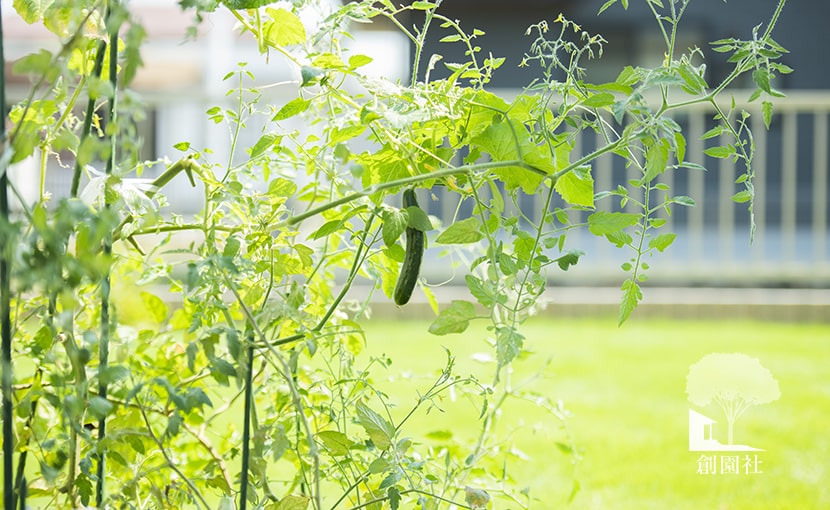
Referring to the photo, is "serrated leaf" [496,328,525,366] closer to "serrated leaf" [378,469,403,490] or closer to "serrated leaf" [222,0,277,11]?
"serrated leaf" [378,469,403,490]

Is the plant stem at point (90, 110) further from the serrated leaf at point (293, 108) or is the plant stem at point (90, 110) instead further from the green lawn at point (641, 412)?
the green lawn at point (641, 412)

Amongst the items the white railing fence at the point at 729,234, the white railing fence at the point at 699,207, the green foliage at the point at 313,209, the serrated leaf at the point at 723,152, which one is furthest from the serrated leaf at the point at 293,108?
the white railing fence at the point at 729,234

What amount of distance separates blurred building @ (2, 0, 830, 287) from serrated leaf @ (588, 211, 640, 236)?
12.9ft

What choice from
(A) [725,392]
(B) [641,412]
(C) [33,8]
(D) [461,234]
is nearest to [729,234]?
(B) [641,412]

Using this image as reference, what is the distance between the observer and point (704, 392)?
8.04ft

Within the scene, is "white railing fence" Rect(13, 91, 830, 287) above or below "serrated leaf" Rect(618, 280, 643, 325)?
above

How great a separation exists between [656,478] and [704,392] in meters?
0.57

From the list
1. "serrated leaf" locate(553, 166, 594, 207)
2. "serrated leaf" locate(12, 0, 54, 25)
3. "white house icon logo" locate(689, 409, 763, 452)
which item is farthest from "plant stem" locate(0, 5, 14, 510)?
"white house icon logo" locate(689, 409, 763, 452)

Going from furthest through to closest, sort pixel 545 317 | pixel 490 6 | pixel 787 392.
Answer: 1. pixel 490 6
2. pixel 545 317
3. pixel 787 392

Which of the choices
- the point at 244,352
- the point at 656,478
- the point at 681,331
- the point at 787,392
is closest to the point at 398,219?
the point at 244,352

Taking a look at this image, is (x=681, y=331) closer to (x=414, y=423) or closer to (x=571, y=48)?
(x=414, y=423)

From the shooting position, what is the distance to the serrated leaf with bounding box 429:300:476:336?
785mm

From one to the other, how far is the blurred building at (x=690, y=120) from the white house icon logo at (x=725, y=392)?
180cm

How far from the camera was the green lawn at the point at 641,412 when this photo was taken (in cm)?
184
